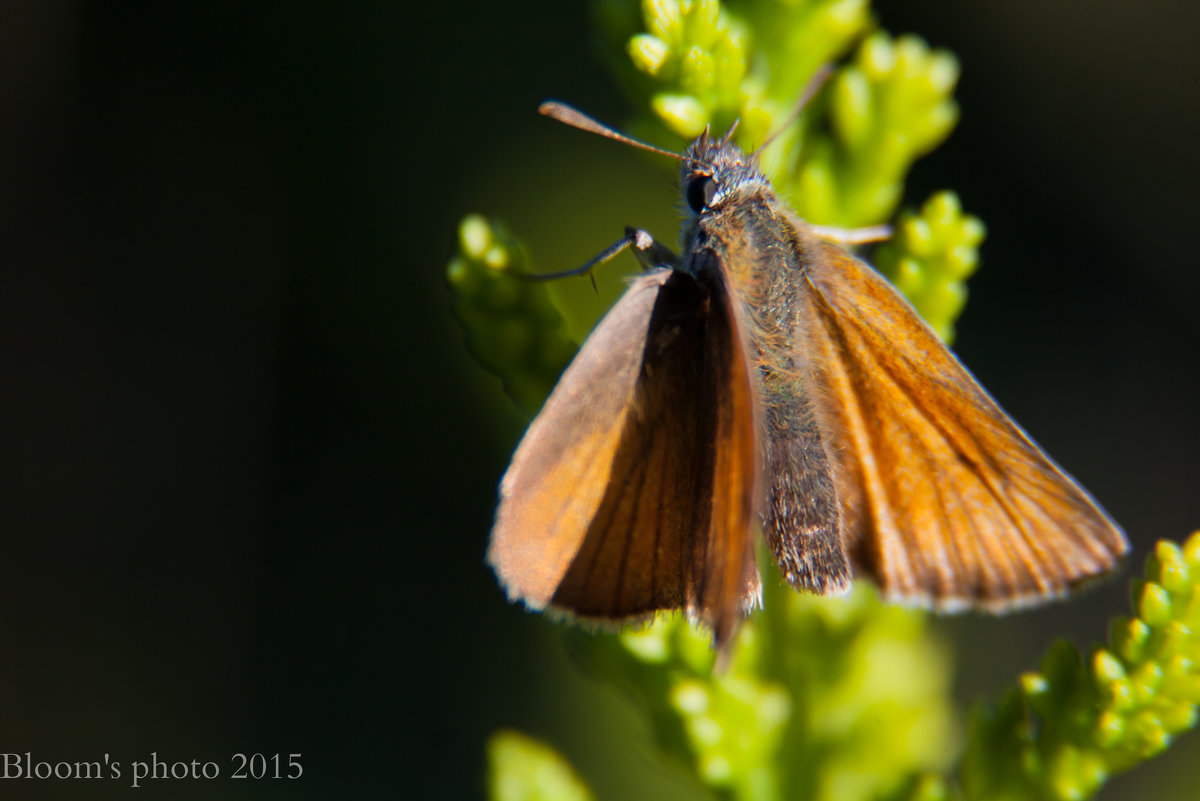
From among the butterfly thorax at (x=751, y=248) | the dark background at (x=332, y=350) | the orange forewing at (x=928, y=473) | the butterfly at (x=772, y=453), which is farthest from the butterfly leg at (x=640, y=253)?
the dark background at (x=332, y=350)

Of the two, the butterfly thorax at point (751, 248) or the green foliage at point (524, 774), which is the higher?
the butterfly thorax at point (751, 248)

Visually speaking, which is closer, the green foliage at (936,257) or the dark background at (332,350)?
the green foliage at (936,257)

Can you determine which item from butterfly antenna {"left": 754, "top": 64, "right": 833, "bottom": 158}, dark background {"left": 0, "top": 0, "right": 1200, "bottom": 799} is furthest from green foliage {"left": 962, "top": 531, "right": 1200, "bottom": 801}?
dark background {"left": 0, "top": 0, "right": 1200, "bottom": 799}

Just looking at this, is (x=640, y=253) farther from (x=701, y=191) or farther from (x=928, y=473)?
(x=928, y=473)

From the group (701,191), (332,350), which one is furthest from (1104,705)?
(332,350)

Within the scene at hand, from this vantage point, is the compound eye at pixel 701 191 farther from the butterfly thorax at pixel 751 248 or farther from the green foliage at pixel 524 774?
the green foliage at pixel 524 774

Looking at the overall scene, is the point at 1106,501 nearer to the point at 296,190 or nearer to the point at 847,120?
the point at 847,120

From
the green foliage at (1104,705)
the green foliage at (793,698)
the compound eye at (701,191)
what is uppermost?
the compound eye at (701,191)

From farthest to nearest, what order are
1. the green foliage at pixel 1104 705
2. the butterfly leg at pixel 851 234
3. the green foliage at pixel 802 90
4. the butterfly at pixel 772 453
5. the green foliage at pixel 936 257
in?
the butterfly leg at pixel 851 234, the green foliage at pixel 936 257, the green foliage at pixel 802 90, the butterfly at pixel 772 453, the green foliage at pixel 1104 705
